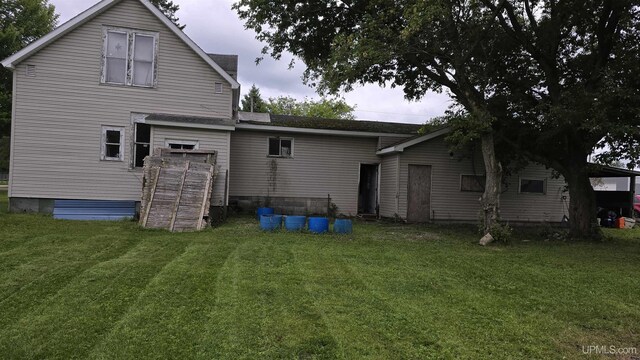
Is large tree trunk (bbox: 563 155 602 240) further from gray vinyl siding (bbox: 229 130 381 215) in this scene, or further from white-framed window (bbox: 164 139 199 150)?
white-framed window (bbox: 164 139 199 150)

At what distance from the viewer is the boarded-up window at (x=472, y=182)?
54.5ft

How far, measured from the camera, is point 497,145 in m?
14.1

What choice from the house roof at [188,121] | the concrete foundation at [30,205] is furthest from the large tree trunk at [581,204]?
the concrete foundation at [30,205]

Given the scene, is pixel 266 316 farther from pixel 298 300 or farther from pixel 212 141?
pixel 212 141

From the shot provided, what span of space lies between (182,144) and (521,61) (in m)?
11.3

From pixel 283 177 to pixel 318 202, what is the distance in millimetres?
1677

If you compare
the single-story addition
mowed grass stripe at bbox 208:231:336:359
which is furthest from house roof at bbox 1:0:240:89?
mowed grass stripe at bbox 208:231:336:359

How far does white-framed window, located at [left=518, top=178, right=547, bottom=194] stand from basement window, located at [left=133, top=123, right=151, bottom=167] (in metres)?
14.1

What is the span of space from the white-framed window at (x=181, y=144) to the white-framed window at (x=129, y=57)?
2023 millimetres

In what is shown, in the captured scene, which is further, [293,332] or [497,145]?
[497,145]

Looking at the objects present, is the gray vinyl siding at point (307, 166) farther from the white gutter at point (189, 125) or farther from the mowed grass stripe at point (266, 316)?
the mowed grass stripe at point (266, 316)

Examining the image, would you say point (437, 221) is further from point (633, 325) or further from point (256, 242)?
point (633, 325)

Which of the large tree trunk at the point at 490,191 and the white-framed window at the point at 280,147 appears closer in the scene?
the large tree trunk at the point at 490,191

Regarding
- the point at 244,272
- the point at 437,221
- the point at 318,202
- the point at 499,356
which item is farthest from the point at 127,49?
the point at 499,356
